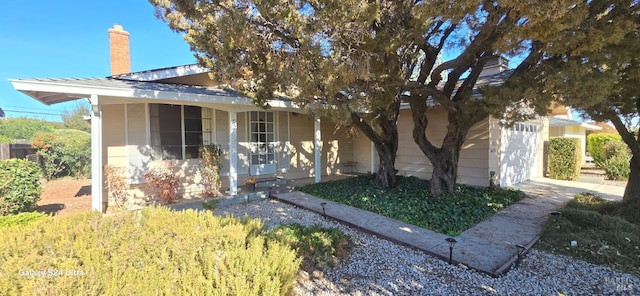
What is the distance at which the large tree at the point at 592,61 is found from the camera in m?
3.89

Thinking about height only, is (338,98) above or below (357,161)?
above

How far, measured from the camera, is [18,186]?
18.6 ft

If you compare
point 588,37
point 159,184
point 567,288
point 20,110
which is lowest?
point 567,288

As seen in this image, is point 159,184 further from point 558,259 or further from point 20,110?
point 20,110

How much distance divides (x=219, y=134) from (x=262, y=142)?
1.58m

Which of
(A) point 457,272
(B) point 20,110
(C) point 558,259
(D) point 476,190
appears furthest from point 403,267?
(B) point 20,110

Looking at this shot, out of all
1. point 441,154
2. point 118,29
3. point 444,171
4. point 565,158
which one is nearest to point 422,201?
point 444,171

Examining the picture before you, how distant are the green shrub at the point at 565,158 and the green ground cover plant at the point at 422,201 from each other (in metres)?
4.42

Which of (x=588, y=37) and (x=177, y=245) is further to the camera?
(x=588, y=37)

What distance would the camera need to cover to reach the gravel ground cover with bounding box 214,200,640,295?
3330mm

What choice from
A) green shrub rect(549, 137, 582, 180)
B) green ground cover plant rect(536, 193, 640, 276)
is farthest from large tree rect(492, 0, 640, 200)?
green shrub rect(549, 137, 582, 180)

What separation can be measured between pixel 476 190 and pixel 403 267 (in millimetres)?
5415

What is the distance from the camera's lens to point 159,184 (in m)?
6.80

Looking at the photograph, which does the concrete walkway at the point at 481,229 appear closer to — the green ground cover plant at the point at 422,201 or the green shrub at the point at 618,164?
the green ground cover plant at the point at 422,201
